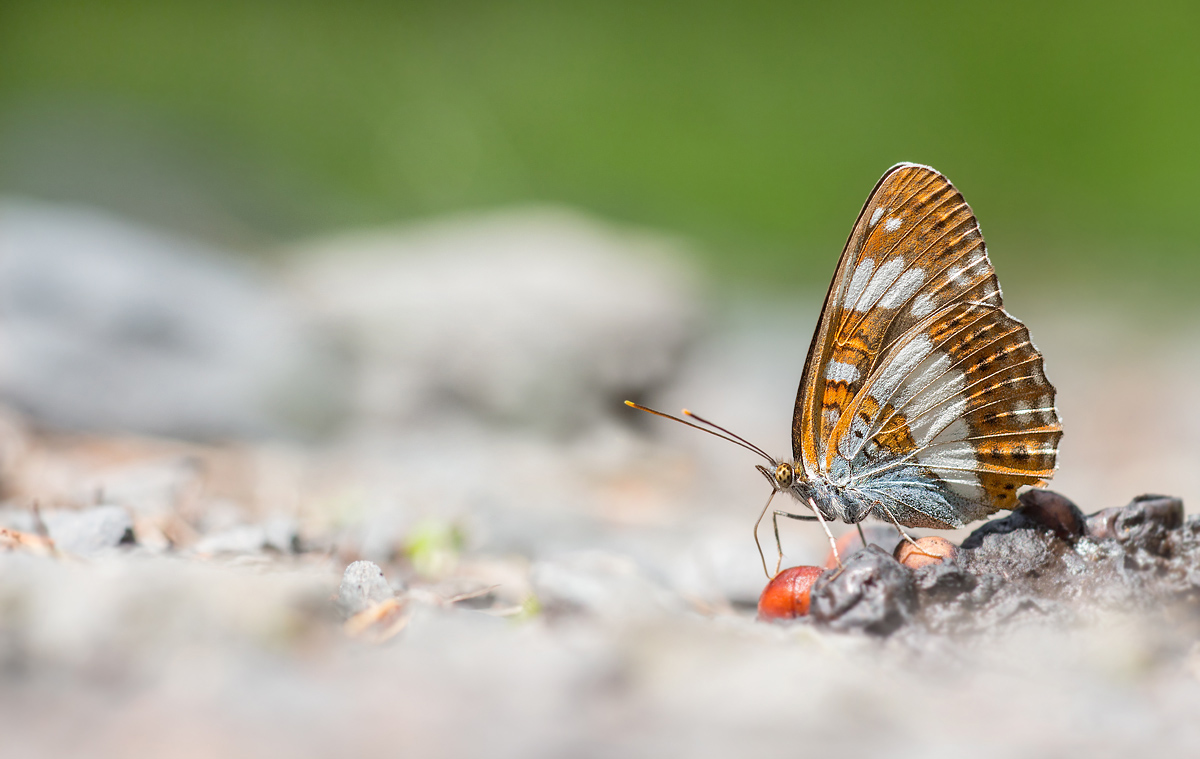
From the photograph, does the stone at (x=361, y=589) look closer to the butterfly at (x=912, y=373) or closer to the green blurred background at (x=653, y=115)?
the butterfly at (x=912, y=373)

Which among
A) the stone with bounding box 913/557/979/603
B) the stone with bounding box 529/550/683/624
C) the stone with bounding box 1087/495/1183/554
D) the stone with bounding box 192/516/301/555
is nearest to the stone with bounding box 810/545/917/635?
the stone with bounding box 913/557/979/603

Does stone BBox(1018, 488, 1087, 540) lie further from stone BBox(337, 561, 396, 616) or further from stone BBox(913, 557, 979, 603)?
stone BBox(337, 561, 396, 616)

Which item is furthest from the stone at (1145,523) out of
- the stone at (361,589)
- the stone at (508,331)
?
the stone at (508,331)

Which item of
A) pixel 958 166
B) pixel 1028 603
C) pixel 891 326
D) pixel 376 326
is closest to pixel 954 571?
pixel 1028 603

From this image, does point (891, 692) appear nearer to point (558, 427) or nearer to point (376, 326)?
point (558, 427)

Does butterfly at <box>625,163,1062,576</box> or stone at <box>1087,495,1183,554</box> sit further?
butterfly at <box>625,163,1062,576</box>

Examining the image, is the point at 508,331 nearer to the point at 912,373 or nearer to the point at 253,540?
the point at 253,540
